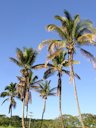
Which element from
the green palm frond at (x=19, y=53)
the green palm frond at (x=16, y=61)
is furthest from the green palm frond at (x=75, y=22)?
the green palm frond at (x=16, y=61)

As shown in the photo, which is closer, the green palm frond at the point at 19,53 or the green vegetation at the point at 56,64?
the green vegetation at the point at 56,64

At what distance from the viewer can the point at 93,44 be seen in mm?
33656

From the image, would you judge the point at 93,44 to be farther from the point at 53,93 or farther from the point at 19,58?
the point at 53,93

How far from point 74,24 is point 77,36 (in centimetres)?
143

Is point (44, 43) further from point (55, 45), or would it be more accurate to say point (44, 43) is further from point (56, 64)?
point (56, 64)

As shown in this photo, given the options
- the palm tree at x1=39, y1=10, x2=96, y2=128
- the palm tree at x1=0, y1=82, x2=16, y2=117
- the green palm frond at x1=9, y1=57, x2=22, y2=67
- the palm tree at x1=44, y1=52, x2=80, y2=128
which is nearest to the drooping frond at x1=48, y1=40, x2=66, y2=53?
the palm tree at x1=39, y1=10, x2=96, y2=128

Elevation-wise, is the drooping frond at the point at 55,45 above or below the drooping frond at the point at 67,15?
below

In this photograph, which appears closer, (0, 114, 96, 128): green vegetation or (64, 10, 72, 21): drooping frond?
(64, 10, 72, 21): drooping frond

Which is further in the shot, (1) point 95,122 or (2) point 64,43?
(1) point 95,122

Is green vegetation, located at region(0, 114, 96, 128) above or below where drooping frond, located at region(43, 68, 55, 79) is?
below

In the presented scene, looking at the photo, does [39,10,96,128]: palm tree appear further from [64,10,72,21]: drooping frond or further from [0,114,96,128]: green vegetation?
[0,114,96,128]: green vegetation

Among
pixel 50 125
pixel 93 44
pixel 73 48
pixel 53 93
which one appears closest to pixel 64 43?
pixel 73 48

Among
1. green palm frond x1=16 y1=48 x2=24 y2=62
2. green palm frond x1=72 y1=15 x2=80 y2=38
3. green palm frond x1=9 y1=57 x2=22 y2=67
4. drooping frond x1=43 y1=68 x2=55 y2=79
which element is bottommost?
drooping frond x1=43 y1=68 x2=55 y2=79

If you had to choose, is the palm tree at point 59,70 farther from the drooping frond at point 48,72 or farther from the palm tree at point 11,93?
the palm tree at point 11,93
